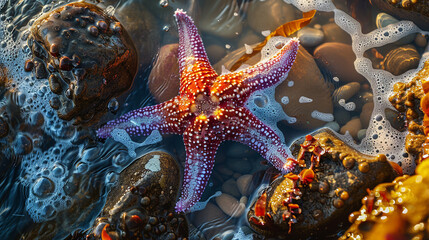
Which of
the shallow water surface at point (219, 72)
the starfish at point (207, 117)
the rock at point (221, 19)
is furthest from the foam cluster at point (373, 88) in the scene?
the rock at point (221, 19)

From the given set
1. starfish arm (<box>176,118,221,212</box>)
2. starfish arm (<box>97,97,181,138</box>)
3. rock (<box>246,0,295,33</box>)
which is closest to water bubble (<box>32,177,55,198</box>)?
starfish arm (<box>97,97,181,138</box>)

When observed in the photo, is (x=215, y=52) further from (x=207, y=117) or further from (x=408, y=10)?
(x=408, y=10)

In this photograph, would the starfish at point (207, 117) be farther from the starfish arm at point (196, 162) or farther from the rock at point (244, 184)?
the rock at point (244, 184)

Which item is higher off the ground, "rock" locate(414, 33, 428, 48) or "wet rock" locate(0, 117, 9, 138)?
"rock" locate(414, 33, 428, 48)

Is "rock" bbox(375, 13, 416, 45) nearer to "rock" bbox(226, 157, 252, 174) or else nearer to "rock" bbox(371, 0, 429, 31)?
"rock" bbox(371, 0, 429, 31)

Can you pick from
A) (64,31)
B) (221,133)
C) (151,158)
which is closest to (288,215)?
(221,133)

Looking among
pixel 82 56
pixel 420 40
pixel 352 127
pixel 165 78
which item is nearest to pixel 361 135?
pixel 352 127
